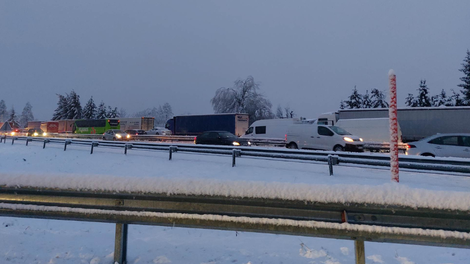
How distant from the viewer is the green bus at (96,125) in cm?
4981

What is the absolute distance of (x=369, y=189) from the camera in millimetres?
2453

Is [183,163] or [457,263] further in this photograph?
[183,163]

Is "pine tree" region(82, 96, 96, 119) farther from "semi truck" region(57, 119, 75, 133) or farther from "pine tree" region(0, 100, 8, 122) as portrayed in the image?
"pine tree" region(0, 100, 8, 122)

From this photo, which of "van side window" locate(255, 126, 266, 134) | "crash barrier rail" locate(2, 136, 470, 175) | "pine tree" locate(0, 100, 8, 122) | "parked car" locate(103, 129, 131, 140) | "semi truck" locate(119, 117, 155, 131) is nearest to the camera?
"crash barrier rail" locate(2, 136, 470, 175)

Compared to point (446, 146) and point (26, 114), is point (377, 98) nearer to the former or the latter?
point (446, 146)

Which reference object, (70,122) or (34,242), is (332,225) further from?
(70,122)

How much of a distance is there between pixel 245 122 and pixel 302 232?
34.8 m

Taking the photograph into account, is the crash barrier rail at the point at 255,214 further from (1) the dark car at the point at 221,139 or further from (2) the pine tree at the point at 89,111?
(2) the pine tree at the point at 89,111

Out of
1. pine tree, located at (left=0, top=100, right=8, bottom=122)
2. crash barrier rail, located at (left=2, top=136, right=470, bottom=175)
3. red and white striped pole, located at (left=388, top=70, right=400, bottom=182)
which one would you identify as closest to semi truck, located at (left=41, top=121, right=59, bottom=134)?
crash barrier rail, located at (left=2, top=136, right=470, bottom=175)

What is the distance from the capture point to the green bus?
1961 inches

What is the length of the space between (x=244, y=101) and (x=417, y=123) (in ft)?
131

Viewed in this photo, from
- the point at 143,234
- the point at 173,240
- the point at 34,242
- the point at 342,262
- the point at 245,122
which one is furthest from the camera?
the point at 245,122

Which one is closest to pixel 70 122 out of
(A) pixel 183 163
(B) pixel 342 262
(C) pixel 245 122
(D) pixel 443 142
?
(C) pixel 245 122

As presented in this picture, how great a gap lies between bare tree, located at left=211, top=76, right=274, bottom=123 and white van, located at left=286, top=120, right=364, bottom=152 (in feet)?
135
